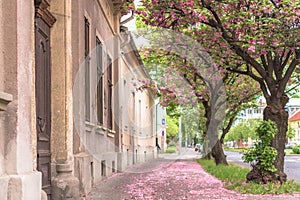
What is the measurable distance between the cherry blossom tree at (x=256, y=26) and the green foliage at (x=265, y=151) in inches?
A: 20.6

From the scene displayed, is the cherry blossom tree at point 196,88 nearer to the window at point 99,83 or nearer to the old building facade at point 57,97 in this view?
the old building facade at point 57,97

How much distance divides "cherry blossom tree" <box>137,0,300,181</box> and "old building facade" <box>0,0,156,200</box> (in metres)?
2.12

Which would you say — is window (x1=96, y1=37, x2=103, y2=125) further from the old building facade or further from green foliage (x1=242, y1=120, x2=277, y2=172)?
green foliage (x1=242, y1=120, x2=277, y2=172)

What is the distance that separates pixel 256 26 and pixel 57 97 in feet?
16.9

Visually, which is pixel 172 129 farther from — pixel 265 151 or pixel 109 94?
pixel 265 151

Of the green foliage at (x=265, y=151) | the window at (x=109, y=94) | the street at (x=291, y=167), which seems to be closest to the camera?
the green foliage at (x=265, y=151)

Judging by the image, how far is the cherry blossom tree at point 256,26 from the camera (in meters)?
12.3

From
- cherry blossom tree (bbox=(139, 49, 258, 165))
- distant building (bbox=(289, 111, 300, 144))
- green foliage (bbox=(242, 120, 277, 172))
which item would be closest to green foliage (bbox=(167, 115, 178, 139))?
distant building (bbox=(289, 111, 300, 144))

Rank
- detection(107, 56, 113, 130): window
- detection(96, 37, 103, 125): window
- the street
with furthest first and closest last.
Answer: the street < detection(107, 56, 113, 130): window < detection(96, 37, 103, 125): window

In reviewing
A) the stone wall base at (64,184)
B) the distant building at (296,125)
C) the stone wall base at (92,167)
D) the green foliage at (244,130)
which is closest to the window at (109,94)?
the stone wall base at (92,167)

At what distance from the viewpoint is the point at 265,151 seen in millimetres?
12523

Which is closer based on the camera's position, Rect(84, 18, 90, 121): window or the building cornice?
the building cornice

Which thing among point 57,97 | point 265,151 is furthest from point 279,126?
point 57,97

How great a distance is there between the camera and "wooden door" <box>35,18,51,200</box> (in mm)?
8547
